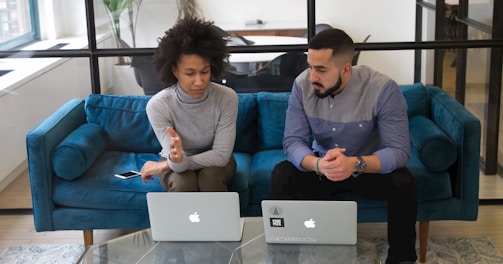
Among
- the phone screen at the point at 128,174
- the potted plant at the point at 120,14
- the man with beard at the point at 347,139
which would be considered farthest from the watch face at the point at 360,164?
the potted plant at the point at 120,14

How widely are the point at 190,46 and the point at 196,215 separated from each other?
0.91 meters

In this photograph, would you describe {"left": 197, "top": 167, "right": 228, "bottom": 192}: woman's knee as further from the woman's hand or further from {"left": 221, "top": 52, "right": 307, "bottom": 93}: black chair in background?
{"left": 221, "top": 52, "right": 307, "bottom": 93}: black chair in background

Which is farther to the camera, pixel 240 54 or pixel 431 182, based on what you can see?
pixel 240 54

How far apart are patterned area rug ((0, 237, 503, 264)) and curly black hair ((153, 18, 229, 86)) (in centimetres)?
107

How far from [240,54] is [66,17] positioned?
102 centimetres

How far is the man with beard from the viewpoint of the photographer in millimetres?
3023

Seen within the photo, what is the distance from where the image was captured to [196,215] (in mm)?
2547

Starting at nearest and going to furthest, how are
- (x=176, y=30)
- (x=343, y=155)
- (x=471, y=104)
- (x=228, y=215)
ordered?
(x=228, y=215), (x=343, y=155), (x=176, y=30), (x=471, y=104)

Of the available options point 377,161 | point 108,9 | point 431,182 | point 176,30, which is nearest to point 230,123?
point 176,30

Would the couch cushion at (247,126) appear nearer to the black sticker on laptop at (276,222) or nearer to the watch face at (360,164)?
the watch face at (360,164)

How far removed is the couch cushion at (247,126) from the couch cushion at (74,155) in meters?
0.76

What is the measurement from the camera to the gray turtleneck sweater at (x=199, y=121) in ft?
10.7

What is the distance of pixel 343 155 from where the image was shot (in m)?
2.98

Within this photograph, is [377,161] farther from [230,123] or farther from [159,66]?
[159,66]
